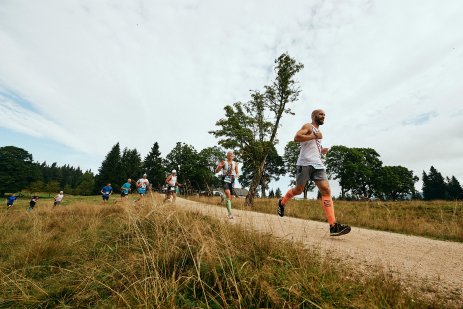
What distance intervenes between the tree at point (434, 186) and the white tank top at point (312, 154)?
78.6 metres

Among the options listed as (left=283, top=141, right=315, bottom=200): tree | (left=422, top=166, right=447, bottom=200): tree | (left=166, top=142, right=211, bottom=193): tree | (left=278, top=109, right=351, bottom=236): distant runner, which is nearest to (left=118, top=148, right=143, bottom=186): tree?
(left=166, top=142, right=211, bottom=193): tree

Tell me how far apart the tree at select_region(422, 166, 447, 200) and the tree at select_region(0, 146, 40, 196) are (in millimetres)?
107686

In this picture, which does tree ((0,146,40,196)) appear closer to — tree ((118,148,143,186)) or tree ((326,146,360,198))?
tree ((118,148,143,186))

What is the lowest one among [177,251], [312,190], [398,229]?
[177,251]

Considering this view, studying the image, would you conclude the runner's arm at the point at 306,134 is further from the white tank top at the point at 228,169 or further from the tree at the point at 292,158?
the tree at the point at 292,158

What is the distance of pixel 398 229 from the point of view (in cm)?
602

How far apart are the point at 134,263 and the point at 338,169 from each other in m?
53.0

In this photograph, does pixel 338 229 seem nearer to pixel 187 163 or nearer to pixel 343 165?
pixel 343 165

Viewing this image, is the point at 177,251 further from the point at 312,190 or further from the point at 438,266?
the point at 312,190

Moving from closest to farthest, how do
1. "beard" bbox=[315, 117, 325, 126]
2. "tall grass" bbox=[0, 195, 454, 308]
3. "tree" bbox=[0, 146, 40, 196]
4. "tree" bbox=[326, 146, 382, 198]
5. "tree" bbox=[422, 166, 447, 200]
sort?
1. "tall grass" bbox=[0, 195, 454, 308]
2. "beard" bbox=[315, 117, 325, 126]
3. "tree" bbox=[326, 146, 382, 198]
4. "tree" bbox=[0, 146, 40, 196]
5. "tree" bbox=[422, 166, 447, 200]

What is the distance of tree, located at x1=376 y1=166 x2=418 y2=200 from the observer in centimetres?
4925

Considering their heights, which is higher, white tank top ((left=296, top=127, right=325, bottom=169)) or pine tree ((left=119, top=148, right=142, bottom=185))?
pine tree ((left=119, top=148, right=142, bottom=185))

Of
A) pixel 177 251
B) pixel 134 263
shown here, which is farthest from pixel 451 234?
pixel 134 263

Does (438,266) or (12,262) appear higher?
(438,266)
